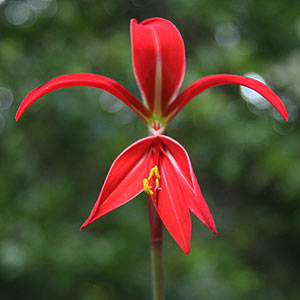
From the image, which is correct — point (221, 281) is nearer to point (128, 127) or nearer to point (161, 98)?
point (128, 127)

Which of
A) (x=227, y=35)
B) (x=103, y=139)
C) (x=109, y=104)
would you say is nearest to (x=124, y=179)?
(x=103, y=139)

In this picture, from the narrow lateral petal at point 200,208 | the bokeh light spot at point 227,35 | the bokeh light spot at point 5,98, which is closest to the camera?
the narrow lateral petal at point 200,208

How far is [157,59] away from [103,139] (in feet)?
5.35

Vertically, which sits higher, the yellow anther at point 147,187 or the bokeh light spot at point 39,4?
the bokeh light spot at point 39,4

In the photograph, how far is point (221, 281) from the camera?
2.37m

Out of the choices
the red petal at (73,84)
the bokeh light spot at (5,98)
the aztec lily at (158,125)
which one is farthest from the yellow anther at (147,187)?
the bokeh light spot at (5,98)

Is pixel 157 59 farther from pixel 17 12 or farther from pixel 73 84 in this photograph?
pixel 17 12

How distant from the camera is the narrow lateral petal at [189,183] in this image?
1.82 feet

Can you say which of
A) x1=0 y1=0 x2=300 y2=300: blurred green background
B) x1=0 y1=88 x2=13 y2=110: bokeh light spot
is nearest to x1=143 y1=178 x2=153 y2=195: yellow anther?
x1=0 y1=0 x2=300 y2=300: blurred green background

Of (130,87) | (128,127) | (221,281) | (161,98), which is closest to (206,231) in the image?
(221,281)

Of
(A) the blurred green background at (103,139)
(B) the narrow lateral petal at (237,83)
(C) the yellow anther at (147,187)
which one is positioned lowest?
(C) the yellow anther at (147,187)

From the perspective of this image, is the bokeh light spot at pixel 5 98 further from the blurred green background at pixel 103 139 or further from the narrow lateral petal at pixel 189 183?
the narrow lateral petal at pixel 189 183

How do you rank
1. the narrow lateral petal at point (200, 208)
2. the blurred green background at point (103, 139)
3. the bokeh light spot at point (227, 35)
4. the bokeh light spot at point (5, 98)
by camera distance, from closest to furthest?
the narrow lateral petal at point (200, 208)
the blurred green background at point (103, 139)
the bokeh light spot at point (5, 98)
the bokeh light spot at point (227, 35)

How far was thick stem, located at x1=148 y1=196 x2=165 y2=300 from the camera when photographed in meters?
0.55
